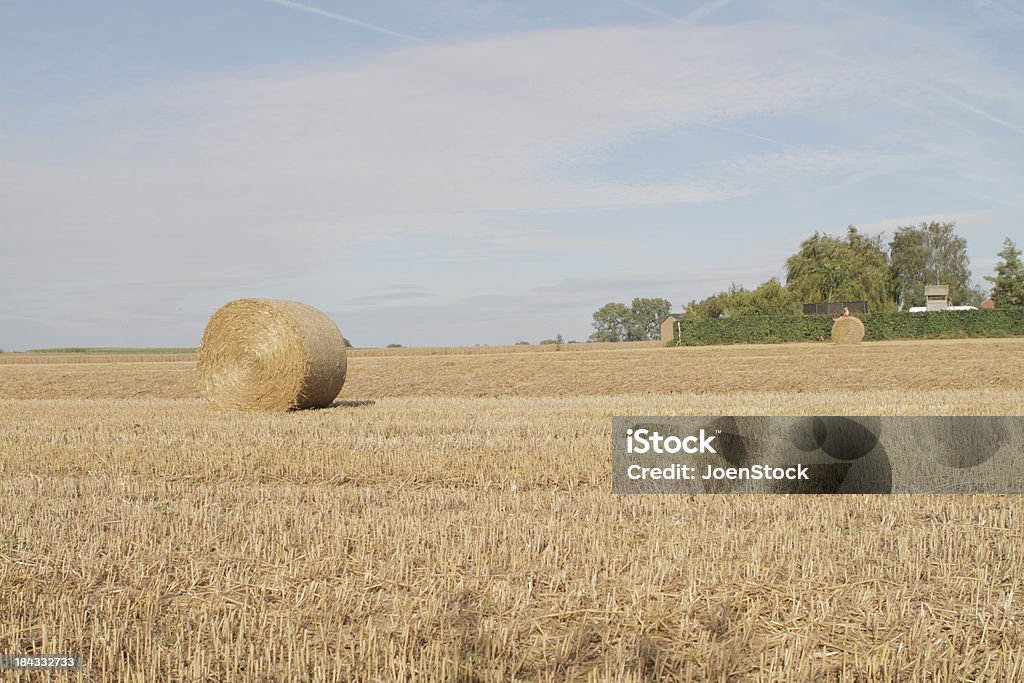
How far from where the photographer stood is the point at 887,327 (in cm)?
5328

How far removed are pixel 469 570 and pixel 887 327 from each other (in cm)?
5183

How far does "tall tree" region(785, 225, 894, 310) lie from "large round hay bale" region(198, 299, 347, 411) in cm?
6535

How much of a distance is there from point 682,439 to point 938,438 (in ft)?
11.0

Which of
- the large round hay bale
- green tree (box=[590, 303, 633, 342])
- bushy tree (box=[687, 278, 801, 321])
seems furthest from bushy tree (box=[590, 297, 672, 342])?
the large round hay bale

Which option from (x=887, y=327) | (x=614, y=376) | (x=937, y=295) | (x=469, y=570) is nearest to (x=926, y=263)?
(x=937, y=295)

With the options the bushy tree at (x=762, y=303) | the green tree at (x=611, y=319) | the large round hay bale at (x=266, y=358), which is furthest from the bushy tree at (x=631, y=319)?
the large round hay bale at (x=266, y=358)

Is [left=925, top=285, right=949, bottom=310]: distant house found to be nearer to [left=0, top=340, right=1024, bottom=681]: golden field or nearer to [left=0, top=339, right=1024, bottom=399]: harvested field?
[left=0, top=339, right=1024, bottom=399]: harvested field

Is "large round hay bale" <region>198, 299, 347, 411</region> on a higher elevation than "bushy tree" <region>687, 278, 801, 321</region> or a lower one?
lower

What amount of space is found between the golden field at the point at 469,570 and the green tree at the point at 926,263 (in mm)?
95282

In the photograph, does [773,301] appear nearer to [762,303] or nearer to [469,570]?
[762,303]

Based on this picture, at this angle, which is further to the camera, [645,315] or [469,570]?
[645,315]

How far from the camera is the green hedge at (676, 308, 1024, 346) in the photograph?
52688 millimetres

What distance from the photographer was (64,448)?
12.4m

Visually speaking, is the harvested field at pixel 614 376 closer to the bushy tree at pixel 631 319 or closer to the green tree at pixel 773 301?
the green tree at pixel 773 301
